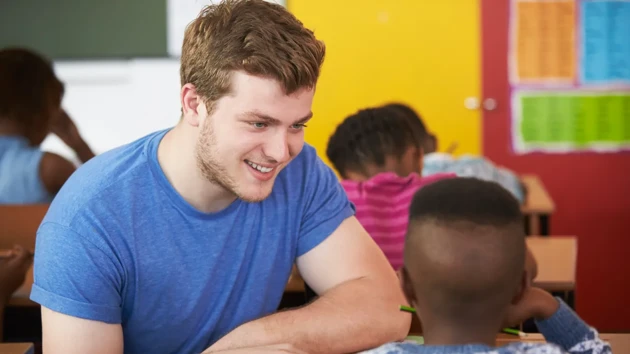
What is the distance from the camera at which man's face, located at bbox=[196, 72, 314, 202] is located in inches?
63.1

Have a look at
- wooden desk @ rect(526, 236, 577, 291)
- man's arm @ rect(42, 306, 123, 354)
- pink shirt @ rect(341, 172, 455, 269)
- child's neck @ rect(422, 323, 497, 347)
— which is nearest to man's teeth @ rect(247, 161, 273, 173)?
man's arm @ rect(42, 306, 123, 354)

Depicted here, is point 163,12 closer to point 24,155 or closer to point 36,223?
point 24,155

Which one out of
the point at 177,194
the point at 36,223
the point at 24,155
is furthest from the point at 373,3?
the point at 177,194

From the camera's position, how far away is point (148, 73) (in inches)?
213

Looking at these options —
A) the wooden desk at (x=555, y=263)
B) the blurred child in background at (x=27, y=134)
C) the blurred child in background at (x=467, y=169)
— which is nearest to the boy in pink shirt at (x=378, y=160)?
the wooden desk at (x=555, y=263)

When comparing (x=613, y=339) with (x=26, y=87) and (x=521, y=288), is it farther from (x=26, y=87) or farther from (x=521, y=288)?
(x=26, y=87)

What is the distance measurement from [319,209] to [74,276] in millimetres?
512

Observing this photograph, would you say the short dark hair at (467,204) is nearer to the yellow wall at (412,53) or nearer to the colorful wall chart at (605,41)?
the yellow wall at (412,53)

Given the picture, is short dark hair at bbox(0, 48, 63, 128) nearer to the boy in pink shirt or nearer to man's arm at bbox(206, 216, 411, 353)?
the boy in pink shirt

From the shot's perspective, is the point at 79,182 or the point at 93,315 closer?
the point at 93,315

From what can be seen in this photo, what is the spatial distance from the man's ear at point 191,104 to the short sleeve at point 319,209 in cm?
28

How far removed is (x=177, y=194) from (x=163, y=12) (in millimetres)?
3913

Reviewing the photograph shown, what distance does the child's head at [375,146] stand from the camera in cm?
283

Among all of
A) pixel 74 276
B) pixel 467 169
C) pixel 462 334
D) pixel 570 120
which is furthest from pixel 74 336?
pixel 570 120
